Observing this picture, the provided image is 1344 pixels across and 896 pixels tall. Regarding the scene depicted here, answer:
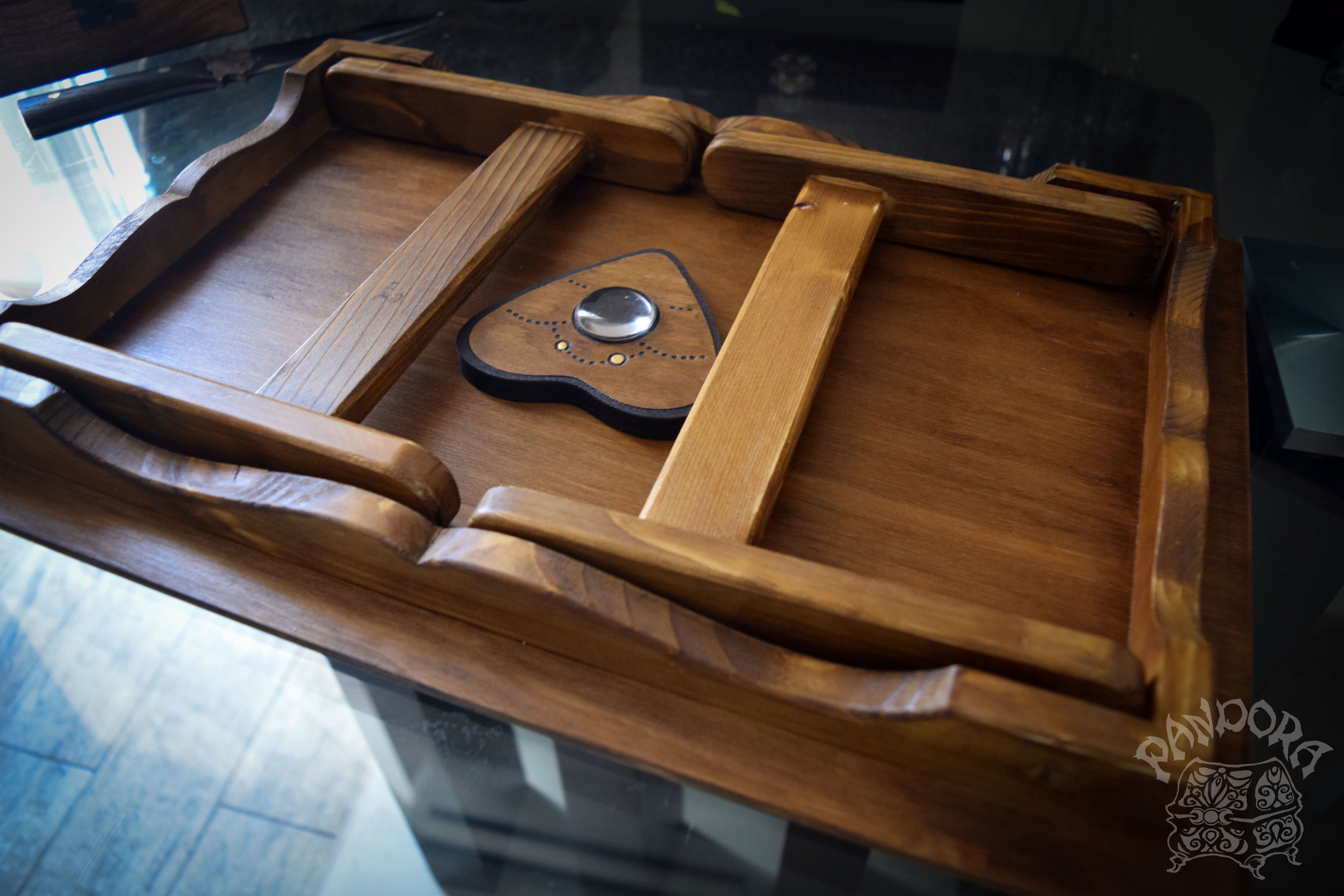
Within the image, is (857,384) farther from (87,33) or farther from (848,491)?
(87,33)

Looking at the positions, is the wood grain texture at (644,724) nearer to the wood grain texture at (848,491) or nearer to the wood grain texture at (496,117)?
the wood grain texture at (848,491)

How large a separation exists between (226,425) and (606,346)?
28 centimetres

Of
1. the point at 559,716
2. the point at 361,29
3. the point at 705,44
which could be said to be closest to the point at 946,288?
the point at 559,716

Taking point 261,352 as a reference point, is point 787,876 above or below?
below

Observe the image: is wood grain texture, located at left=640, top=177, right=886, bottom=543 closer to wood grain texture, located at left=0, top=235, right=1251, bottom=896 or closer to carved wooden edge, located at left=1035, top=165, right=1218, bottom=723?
wood grain texture, located at left=0, top=235, right=1251, bottom=896

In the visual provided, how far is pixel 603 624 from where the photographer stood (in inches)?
21.2

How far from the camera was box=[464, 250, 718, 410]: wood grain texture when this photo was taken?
2.32ft

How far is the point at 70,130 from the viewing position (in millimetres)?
1168

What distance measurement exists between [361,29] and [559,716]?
1220mm

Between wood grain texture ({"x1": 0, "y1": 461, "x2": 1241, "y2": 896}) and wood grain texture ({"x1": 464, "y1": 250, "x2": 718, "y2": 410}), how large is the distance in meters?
0.21

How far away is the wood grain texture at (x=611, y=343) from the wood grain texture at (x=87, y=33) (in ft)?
2.61

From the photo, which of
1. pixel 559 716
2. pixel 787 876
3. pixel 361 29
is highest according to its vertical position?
pixel 361 29

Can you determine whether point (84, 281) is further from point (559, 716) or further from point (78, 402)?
point (559, 716)

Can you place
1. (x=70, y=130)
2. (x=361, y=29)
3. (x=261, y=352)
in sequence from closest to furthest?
(x=261, y=352), (x=70, y=130), (x=361, y=29)
